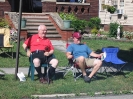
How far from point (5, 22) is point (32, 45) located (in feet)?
28.5

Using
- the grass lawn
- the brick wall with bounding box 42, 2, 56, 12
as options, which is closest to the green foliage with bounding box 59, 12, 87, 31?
the brick wall with bounding box 42, 2, 56, 12

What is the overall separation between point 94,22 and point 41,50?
11.9 meters

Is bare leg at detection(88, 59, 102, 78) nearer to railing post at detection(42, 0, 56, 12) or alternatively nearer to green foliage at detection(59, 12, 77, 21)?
green foliage at detection(59, 12, 77, 21)

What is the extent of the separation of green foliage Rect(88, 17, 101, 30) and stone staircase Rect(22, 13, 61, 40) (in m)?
A: 2.58

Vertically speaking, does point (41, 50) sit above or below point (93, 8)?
below

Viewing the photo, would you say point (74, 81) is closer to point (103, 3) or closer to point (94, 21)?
point (94, 21)

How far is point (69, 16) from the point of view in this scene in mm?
19688

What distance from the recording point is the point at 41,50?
972cm

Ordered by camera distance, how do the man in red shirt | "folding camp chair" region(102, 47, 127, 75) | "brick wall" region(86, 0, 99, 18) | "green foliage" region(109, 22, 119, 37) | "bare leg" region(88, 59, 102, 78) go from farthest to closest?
"brick wall" region(86, 0, 99, 18) < "green foliage" region(109, 22, 119, 37) < "folding camp chair" region(102, 47, 127, 75) < "bare leg" region(88, 59, 102, 78) < the man in red shirt

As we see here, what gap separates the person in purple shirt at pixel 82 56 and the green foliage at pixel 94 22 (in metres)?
11.0

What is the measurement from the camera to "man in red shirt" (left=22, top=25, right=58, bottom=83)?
31.1 ft

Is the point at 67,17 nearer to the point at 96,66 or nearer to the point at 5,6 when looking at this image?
the point at 5,6

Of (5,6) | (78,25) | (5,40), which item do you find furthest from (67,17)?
(5,40)

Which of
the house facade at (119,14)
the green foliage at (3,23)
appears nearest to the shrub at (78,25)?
the house facade at (119,14)
